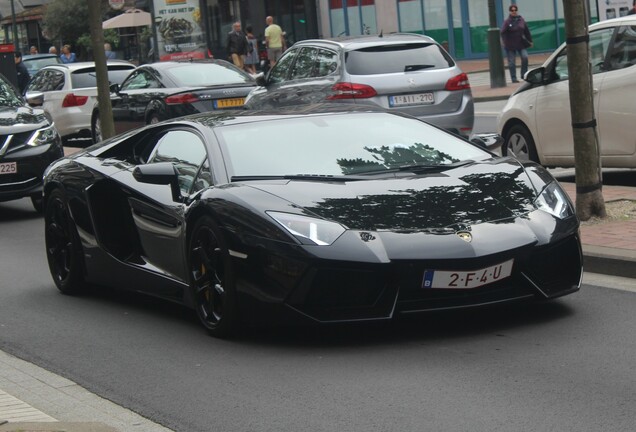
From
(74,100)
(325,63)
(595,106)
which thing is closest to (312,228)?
(595,106)

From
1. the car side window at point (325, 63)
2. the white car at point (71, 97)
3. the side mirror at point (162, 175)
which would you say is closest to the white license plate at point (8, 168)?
the car side window at point (325, 63)

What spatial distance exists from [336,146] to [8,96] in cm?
893

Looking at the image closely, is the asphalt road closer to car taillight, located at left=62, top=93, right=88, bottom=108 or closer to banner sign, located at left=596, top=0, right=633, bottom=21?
car taillight, located at left=62, top=93, right=88, bottom=108

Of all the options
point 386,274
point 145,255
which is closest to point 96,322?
point 145,255

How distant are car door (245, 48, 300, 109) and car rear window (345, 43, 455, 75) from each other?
1297 mm

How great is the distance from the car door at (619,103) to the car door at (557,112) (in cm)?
26

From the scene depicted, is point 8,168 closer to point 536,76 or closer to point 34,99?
point 34,99

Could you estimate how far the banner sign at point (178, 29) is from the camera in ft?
133

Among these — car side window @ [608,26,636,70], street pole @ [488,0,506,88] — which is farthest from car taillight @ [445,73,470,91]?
street pole @ [488,0,506,88]

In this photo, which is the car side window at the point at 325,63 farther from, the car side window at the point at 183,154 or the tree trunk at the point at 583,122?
the car side window at the point at 183,154

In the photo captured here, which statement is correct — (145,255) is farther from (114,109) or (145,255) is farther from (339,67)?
(114,109)

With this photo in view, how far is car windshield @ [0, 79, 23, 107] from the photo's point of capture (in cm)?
1561

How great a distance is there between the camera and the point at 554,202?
24.3ft

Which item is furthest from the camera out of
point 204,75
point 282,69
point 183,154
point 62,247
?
point 204,75
